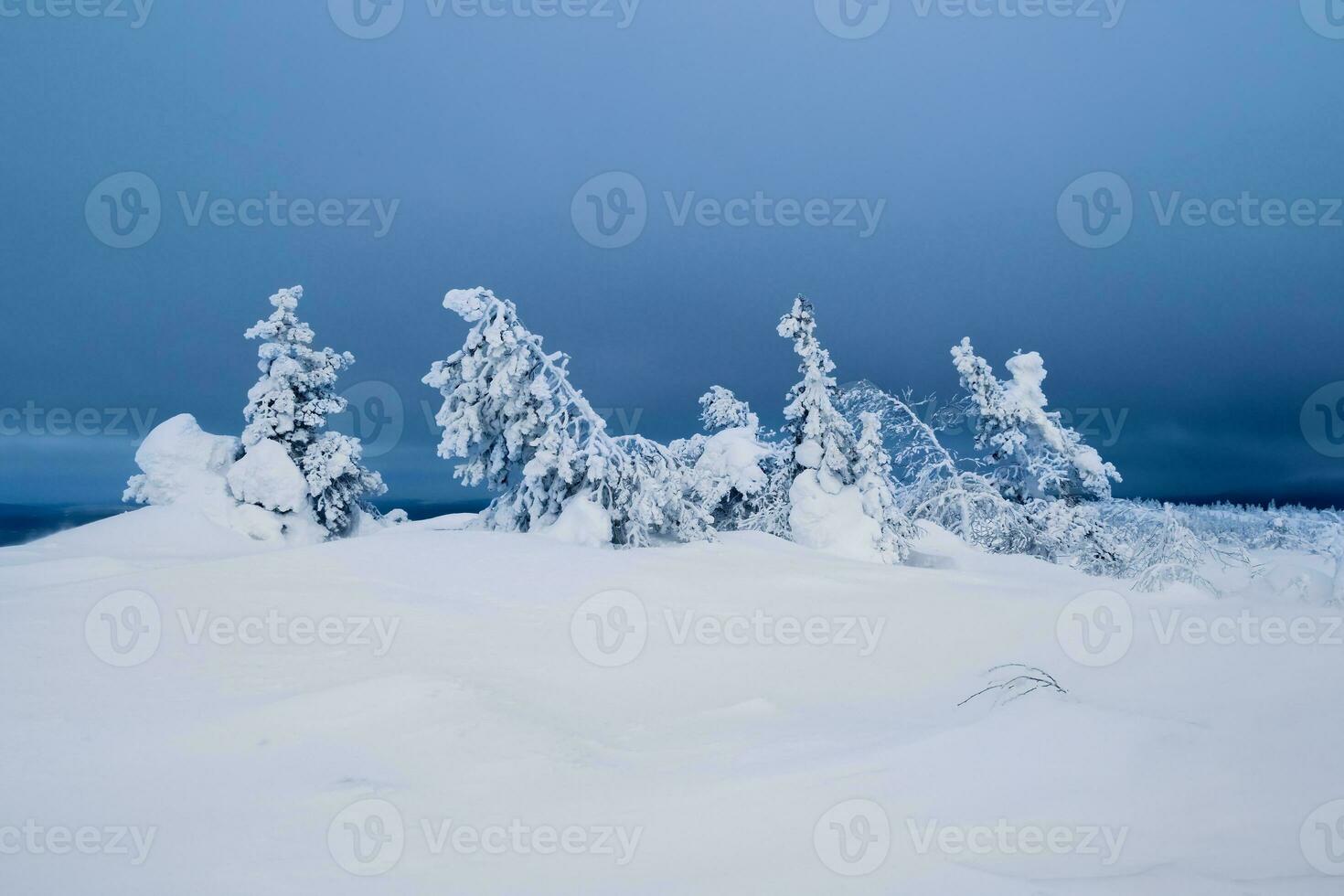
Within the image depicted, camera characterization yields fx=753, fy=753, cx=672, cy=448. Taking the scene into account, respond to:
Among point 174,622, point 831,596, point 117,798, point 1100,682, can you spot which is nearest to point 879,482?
point 831,596

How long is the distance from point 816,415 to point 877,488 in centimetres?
217

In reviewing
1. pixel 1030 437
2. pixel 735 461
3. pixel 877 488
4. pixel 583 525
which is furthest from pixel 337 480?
pixel 1030 437

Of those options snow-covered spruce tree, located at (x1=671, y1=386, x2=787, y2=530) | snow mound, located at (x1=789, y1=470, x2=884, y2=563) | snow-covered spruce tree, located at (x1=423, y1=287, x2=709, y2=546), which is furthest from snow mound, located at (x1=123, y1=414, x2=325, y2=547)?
snow mound, located at (x1=789, y1=470, x2=884, y2=563)

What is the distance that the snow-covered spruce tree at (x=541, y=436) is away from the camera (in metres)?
13.2

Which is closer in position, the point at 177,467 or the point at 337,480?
the point at 177,467

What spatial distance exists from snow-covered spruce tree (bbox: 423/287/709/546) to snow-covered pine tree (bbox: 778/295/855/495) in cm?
393

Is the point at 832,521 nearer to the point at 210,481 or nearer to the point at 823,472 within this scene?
the point at 823,472

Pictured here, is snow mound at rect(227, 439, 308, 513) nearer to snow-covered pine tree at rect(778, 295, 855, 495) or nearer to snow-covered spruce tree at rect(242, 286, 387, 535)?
snow-covered spruce tree at rect(242, 286, 387, 535)

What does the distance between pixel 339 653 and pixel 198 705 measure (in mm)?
1430

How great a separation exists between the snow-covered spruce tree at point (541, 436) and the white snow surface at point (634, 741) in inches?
158

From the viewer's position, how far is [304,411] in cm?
1631

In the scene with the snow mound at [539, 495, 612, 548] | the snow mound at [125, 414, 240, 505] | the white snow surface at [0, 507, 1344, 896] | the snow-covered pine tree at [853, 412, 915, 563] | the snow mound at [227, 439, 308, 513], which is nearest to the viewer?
the white snow surface at [0, 507, 1344, 896]

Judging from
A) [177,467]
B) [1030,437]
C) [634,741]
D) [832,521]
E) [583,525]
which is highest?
[1030,437]

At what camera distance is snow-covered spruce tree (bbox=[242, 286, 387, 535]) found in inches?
627
